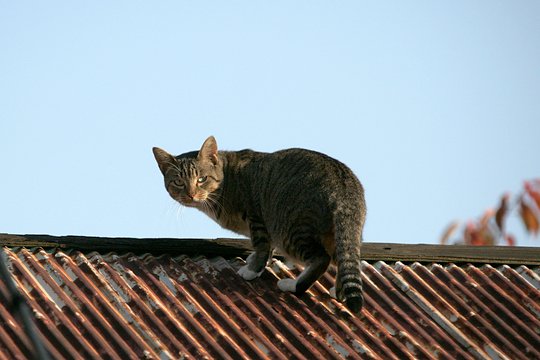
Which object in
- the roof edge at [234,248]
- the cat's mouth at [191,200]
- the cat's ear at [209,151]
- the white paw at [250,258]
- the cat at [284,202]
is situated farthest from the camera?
the cat's ear at [209,151]

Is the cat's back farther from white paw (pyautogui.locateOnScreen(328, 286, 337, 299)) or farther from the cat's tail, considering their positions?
white paw (pyautogui.locateOnScreen(328, 286, 337, 299))

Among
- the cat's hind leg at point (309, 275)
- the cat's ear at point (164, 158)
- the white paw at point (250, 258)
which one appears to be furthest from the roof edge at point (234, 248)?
the cat's ear at point (164, 158)

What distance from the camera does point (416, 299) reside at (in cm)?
763

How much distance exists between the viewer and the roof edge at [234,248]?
7656 mm

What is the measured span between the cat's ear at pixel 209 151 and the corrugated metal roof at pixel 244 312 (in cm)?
116

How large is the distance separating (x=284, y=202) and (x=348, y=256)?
89 cm

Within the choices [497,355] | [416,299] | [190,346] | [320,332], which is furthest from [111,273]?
[497,355]

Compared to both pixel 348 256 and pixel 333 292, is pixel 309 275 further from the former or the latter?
pixel 348 256

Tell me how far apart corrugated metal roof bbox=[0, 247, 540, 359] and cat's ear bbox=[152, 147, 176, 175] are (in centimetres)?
128

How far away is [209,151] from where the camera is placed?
28.9 ft

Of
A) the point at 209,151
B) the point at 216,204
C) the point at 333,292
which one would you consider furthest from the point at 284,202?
the point at 209,151

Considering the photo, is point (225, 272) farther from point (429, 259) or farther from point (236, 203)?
point (429, 259)

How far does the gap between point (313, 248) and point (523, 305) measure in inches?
66.2

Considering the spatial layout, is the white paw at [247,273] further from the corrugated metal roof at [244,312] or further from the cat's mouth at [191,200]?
the cat's mouth at [191,200]
